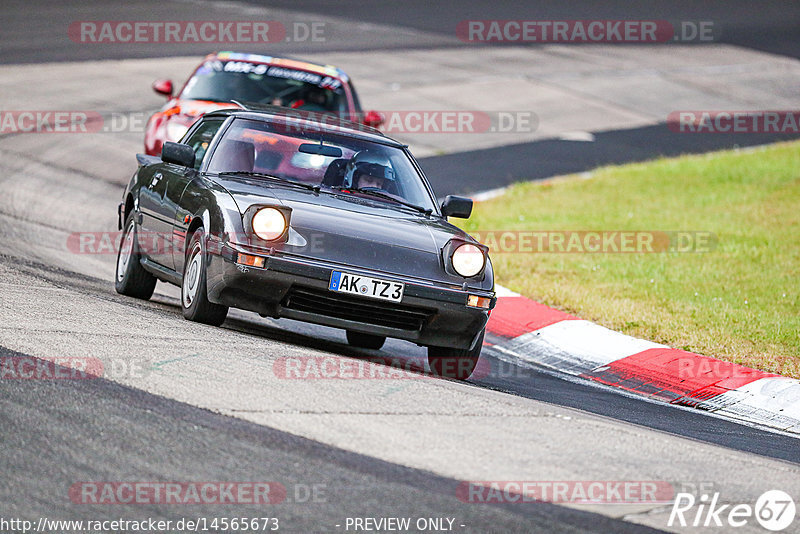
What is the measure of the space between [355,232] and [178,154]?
1.60 meters

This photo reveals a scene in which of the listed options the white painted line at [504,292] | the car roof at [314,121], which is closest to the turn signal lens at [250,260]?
the car roof at [314,121]

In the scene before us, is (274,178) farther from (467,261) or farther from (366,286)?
(467,261)

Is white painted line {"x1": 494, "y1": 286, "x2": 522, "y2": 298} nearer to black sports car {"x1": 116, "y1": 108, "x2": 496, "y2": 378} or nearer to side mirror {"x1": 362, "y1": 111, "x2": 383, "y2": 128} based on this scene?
black sports car {"x1": 116, "y1": 108, "x2": 496, "y2": 378}

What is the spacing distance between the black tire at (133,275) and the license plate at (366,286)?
2.24m

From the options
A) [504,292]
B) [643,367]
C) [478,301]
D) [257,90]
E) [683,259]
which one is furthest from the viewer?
[257,90]

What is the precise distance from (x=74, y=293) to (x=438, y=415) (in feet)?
10.1

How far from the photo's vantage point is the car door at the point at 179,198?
7.83 meters

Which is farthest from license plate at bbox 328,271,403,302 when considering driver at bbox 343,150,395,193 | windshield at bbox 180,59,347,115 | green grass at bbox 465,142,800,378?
windshield at bbox 180,59,347,115

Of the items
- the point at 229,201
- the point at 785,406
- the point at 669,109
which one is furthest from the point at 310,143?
the point at 669,109

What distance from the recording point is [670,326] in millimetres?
9883

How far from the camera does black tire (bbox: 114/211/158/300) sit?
8.73 metres

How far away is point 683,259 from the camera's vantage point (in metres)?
12.6

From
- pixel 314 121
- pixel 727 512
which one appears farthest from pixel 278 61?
pixel 727 512

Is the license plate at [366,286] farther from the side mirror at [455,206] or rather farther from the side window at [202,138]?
the side window at [202,138]
